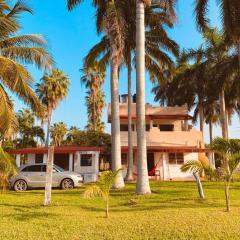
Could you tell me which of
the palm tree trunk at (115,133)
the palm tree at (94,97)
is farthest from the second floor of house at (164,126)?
the palm tree at (94,97)

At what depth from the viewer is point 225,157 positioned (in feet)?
38.1

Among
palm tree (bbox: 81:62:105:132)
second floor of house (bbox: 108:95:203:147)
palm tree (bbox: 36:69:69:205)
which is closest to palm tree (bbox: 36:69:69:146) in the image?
palm tree (bbox: 36:69:69:205)

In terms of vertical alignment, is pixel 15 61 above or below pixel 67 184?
above

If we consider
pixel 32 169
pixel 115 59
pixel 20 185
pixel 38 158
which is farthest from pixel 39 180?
pixel 38 158

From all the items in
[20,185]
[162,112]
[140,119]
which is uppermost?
[162,112]

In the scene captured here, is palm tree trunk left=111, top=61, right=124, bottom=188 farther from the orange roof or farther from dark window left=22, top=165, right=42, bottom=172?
the orange roof

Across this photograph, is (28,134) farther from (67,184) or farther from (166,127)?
(67,184)

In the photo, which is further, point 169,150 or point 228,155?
point 169,150

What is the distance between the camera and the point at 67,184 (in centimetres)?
1947

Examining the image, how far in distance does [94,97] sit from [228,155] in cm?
4101

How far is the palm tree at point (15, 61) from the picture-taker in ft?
50.8

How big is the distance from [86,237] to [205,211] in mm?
4248

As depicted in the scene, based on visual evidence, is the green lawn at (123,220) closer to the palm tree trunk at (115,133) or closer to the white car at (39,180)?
the palm tree trunk at (115,133)

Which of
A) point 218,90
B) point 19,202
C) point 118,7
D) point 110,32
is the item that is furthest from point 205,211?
point 218,90
